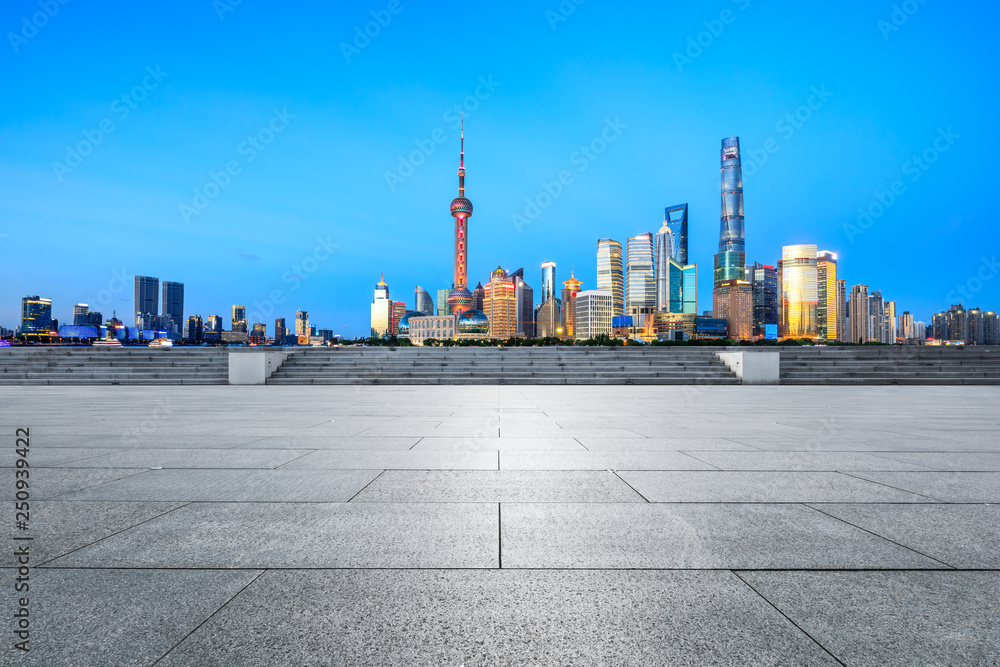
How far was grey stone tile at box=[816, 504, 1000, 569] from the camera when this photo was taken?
11.2 ft

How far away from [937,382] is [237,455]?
2759 centimetres

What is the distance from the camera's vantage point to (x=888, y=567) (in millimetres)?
3209

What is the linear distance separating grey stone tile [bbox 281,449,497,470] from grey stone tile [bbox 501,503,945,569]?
1890mm

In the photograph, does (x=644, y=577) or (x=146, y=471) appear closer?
(x=644, y=577)

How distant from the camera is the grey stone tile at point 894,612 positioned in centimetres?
228

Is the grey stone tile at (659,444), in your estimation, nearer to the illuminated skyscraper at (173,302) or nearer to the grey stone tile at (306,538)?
the grey stone tile at (306,538)

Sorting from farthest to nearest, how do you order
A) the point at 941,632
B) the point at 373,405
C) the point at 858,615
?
1. the point at 373,405
2. the point at 858,615
3. the point at 941,632

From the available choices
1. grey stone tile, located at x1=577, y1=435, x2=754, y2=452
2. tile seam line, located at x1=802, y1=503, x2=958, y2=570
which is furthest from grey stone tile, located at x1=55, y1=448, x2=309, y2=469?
A: tile seam line, located at x1=802, y1=503, x2=958, y2=570

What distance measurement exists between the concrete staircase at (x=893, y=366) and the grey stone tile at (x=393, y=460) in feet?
67.2

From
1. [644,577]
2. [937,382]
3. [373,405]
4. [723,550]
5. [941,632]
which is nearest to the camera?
[941,632]

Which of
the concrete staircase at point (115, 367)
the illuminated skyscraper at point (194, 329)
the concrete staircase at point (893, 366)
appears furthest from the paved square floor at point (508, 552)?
the illuminated skyscraper at point (194, 329)

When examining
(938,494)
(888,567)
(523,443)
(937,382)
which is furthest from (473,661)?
(937,382)

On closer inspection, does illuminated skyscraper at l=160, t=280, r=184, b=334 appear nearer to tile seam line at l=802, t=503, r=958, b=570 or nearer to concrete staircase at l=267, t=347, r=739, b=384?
concrete staircase at l=267, t=347, r=739, b=384

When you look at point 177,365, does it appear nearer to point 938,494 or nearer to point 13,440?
point 13,440
